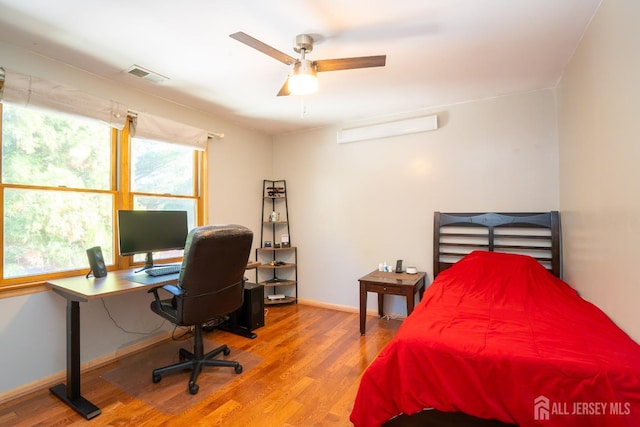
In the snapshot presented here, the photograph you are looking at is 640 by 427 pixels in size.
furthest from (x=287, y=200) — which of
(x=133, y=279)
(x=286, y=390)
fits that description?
(x=286, y=390)

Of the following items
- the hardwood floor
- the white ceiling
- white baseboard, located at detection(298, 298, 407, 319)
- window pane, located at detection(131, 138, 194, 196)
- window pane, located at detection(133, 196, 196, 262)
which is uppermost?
the white ceiling

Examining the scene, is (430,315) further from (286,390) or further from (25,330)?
(25,330)

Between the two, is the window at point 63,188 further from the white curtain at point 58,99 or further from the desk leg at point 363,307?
the desk leg at point 363,307

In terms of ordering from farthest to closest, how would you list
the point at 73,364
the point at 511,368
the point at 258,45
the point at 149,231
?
the point at 149,231 → the point at 73,364 → the point at 258,45 → the point at 511,368

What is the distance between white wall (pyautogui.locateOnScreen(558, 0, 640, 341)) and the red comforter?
232 millimetres

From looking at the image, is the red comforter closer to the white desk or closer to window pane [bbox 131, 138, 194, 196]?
the white desk

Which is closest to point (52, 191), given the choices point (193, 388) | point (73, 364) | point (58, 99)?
point (58, 99)

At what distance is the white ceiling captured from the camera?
1792mm

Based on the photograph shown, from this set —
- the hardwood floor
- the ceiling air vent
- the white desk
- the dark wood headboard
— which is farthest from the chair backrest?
the dark wood headboard

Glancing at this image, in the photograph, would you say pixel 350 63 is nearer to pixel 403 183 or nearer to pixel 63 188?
pixel 403 183

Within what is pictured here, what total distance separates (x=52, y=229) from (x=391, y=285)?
2.96 m

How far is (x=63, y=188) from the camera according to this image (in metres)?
2.42

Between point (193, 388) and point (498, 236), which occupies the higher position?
point (498, 236)

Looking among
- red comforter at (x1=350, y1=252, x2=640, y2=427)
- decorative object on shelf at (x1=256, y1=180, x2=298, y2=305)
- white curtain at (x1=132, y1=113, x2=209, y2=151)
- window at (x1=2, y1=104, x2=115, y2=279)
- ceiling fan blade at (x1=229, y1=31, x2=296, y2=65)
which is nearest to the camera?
red comforter at (x1=350, y1=252, x2=640, y2=427)
